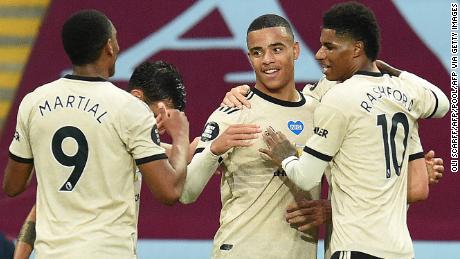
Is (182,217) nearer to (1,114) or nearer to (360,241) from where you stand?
(1,114)

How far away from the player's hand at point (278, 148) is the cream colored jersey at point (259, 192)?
154 millimetres

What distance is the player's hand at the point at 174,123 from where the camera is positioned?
173 inches

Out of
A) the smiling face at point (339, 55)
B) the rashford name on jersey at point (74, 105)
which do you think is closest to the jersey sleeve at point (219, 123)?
the smiling face at point (339, 55)

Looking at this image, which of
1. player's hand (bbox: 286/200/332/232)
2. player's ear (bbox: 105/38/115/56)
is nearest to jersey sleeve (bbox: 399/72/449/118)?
player's hand (bbox: 286/200/332/232)

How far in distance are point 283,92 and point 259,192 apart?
479 millimetres

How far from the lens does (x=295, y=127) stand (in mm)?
4637

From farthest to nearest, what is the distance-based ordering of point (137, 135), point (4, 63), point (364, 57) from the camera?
point (4, 63), point (364, 57), point (137, 135)

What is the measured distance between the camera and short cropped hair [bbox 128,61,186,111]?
4.93 metres

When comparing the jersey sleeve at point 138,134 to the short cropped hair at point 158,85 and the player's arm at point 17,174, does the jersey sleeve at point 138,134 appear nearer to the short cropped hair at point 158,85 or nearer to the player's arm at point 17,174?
the player's arm at point 17,174

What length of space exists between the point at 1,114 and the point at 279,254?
4047 mm

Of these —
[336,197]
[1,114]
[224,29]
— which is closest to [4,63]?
[1,114]

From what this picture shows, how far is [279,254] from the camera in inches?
179

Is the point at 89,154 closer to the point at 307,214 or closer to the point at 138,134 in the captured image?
the point at 138,134

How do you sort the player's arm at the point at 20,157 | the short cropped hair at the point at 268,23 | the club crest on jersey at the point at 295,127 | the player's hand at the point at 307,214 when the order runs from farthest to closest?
the short cropped hair at the point at 268,23
the club crest on jersey at the point at 295,127
the player's hand at the point at 307,214
the player's arm at the point at 20,157
